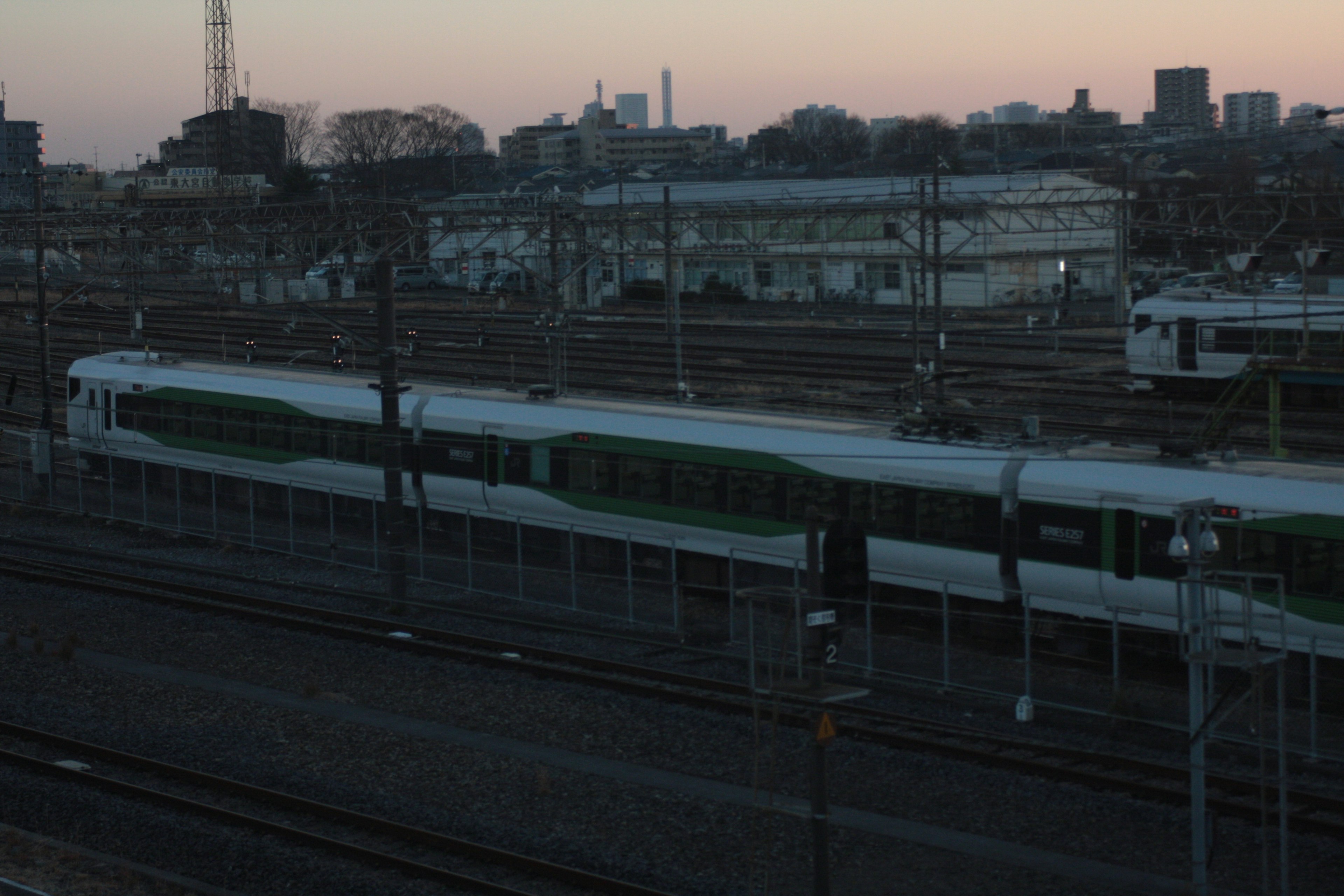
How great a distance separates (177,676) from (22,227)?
3025 cm

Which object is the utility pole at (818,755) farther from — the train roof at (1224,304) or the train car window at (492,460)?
the train roof at (1224,304)

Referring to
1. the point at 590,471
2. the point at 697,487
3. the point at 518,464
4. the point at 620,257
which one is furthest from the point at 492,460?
the point at 620,257

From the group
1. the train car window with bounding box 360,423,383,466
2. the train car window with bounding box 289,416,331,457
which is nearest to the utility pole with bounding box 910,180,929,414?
the train car window with bounding box 360,423,383,466

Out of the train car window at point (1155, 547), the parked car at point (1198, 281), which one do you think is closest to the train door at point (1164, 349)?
the parked car at point (1198, 281)

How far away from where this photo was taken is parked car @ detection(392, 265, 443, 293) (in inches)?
2557

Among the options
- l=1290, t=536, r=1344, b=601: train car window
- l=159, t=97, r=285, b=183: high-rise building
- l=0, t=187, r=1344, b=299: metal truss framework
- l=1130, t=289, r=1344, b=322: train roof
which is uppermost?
l=159, t=97, r=285, b=183: high-rise building


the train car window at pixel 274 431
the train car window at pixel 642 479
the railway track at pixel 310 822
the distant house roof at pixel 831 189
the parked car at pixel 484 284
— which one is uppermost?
the distant house roof at pixel 831 189

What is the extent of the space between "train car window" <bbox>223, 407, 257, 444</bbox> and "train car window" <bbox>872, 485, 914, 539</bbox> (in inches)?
485

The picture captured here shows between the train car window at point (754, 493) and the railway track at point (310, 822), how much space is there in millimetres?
7504

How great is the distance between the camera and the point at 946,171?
76.8 m

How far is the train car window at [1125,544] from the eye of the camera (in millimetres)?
14102

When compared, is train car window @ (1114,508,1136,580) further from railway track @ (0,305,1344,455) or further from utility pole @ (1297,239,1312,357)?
railway track @ (0,305,1344,455)

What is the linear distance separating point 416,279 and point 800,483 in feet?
167

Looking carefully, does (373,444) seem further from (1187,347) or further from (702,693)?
(1187,347)
